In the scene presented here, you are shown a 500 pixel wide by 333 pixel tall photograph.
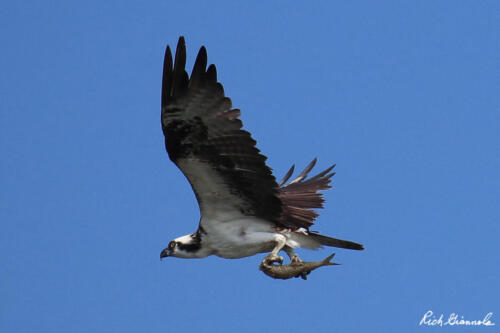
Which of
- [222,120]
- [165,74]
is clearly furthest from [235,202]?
[165,74]

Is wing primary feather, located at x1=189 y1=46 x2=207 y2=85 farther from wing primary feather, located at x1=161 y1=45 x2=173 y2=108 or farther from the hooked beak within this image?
the hooked beak

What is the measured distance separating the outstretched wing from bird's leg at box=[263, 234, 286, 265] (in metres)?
0.30

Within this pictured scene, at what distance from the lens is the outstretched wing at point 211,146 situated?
9734 mm

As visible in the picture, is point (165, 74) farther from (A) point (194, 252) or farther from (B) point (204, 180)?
(A) point (194, 252)

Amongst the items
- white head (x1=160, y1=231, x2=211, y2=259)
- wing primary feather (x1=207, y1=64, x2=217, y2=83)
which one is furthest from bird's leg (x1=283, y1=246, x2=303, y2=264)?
wing primary feather (x1=207, y1=64, x2=217, y2=83)

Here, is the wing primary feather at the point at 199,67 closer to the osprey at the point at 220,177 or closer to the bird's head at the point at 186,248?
the osprey at the point at 220,177

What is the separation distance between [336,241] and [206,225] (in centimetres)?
172

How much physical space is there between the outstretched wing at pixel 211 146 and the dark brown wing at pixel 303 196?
25.0 inches

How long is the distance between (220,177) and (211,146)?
1.57ft

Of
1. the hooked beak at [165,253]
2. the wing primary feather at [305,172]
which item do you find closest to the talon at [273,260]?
the hooked beak at [165,253]

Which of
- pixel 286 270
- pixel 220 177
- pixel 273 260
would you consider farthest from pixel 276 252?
pixel 220 177

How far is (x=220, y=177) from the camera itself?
34.2 ft

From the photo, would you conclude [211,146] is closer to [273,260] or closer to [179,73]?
[179,73]

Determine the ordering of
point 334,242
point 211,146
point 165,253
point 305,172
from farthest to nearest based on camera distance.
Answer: point 305,172
point 165,253
point 334,242
point 211,146
